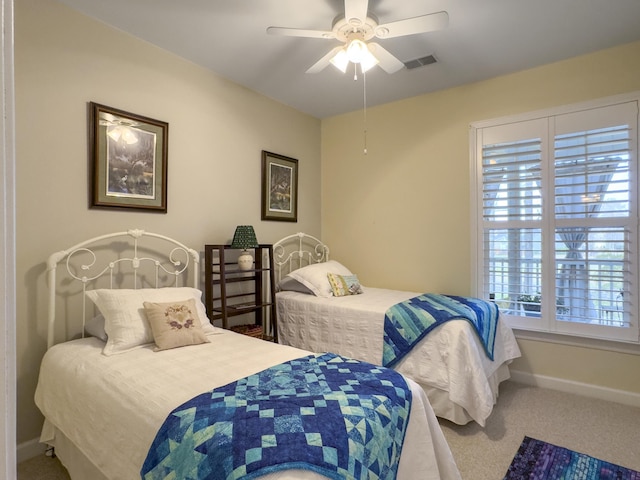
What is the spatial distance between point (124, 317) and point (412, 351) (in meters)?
1.86

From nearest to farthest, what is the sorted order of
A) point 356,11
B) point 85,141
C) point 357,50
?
point 356,11 < point 357,50 < point 85,141

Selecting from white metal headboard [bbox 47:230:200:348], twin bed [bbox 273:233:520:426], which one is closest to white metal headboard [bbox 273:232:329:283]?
twin bed [bbox 273:233:520:426]

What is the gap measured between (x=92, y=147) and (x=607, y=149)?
3741mm

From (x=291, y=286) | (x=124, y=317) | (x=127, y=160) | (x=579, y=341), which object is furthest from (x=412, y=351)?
(x=127, y=160)

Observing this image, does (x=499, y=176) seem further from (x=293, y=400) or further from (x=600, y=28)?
(x=293, y=400)

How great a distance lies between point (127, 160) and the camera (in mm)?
2473

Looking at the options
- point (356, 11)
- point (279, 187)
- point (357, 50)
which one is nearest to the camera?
point (356, 11)

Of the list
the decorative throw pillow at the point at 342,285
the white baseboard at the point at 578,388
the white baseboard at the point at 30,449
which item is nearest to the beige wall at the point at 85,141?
the white baseboard at the point at 30,449

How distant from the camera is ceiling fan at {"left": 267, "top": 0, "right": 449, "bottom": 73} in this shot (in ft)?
6.22

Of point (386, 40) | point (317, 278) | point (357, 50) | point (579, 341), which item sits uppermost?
point (386, 40)

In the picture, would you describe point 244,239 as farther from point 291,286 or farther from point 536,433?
point 536,433

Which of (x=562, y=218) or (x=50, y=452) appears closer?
(x=50, y=452)

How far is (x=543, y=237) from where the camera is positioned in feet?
9.73

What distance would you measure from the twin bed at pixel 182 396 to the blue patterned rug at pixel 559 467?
74cm
